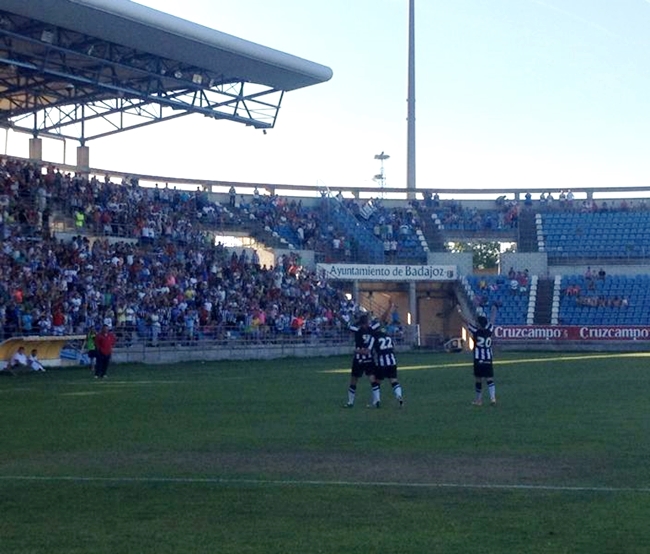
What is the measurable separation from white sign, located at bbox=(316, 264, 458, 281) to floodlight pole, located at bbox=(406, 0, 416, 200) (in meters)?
7.42

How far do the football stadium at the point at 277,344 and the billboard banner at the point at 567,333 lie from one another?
0.38 feet

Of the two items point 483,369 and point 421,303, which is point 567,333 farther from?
point 483,369

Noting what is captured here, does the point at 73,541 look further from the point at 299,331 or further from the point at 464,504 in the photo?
the point at 299,331

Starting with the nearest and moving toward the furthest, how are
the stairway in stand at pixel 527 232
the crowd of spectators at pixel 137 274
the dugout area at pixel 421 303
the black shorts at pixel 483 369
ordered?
the black shorts at pixel 483 369
the crowd of spectators at pixel 137 274
the dugout area at pixel 421 303
the stairway in stand at pixel 527 232

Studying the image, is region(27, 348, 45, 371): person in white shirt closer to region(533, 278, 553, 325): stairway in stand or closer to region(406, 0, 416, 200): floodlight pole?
region(533, 278, 553, 325): stairway in stand

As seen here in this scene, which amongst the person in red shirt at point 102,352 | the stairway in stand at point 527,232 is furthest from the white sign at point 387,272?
the person in red shirt at point 102,352

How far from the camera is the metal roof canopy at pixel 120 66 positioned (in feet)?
121

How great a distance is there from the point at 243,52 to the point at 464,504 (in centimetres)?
3163

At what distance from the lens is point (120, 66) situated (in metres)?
40.1

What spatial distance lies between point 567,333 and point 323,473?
43951 millimetres

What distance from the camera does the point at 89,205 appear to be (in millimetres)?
47375

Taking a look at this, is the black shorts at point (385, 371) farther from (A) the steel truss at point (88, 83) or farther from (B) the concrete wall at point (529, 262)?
(B) the concrete wall at point (529, 262)

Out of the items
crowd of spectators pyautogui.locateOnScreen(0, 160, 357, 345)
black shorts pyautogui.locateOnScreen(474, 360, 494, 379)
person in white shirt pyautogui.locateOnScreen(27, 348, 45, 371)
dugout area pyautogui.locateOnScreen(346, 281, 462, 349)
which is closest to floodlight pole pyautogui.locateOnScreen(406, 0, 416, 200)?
dugout area pyautogui.locateOnScreen(346, 281, 462, 349)

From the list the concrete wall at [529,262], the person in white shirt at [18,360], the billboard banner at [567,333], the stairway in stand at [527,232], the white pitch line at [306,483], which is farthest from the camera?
the stairway in stand at [527,232]
